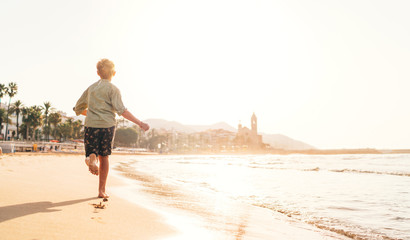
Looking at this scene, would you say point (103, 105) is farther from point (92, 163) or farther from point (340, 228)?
point (340, 228)

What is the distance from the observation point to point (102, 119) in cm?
317

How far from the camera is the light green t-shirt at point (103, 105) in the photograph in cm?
317

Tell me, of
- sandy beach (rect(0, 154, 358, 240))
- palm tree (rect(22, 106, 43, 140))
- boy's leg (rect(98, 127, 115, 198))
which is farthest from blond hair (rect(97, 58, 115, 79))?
palm tree (rect(22, 106, 43, 140))

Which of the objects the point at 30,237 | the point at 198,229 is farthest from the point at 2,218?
the point at 198,229

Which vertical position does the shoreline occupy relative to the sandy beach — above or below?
below

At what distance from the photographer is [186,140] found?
179375mm

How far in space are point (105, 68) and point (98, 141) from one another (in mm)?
951

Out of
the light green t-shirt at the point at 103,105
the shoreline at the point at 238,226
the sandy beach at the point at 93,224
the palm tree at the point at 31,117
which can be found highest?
the palm tree at the point at 31,117

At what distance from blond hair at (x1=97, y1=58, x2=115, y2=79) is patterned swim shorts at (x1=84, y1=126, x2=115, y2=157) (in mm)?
717

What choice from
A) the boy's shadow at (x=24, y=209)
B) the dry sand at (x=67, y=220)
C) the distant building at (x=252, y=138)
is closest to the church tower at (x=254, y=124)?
the distant building at (x=252, y=138)

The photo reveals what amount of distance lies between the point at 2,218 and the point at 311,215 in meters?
3.66

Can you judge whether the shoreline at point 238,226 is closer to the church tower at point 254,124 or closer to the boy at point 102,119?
the boy at point 102,119

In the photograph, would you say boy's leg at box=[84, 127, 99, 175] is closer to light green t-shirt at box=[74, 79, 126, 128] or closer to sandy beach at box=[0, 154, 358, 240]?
light green t-shirt at box=[74, 79, 126, 128]

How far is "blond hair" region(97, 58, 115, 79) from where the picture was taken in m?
A: 3.40
